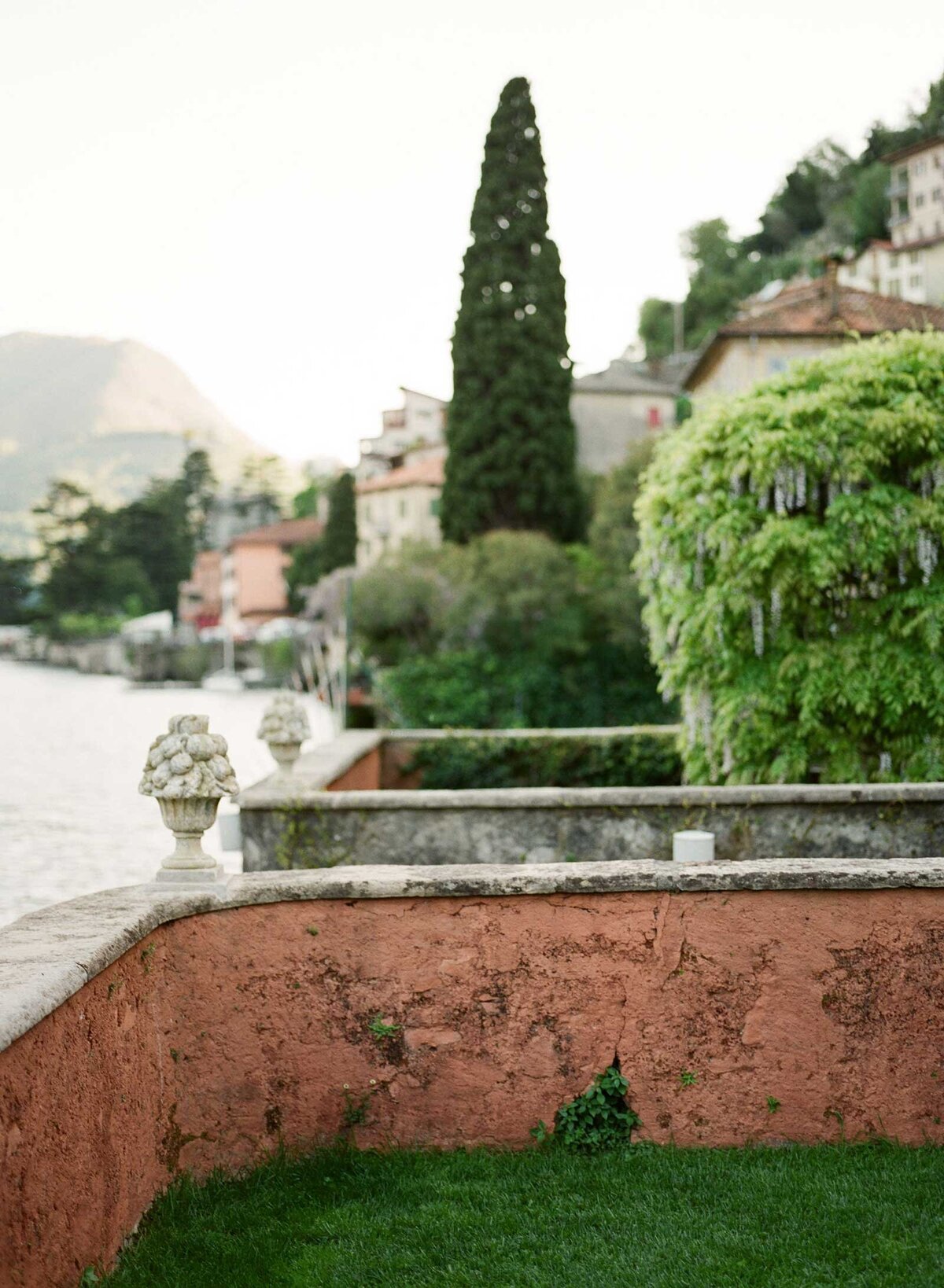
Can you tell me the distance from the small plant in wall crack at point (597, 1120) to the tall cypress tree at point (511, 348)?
28834 millimetres

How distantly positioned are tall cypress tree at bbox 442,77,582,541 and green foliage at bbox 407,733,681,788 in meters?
21.5

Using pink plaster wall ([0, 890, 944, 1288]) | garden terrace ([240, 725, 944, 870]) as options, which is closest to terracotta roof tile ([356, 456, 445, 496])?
garden terrace ([240, 725, 944, 870])

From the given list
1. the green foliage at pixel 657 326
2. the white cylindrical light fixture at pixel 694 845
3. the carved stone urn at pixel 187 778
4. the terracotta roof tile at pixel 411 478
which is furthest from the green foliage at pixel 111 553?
the carved stone urn at pixel 187 778

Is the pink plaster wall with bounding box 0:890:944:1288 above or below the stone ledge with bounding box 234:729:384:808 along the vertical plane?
below

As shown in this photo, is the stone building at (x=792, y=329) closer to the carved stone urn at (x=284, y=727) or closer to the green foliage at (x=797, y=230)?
the carved stone urn at (x=284, y=727)

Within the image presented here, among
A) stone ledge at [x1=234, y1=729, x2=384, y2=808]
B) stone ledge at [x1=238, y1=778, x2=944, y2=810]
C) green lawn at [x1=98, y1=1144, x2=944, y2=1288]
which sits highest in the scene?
stone ledge at [x1=234, y1=729, x2=384, y2=808]

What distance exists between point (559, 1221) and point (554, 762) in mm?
7739

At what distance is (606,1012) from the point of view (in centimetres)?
449

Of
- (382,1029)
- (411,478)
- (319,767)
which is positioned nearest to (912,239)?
(411,478)

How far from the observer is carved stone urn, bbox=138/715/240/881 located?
4660 millimetres

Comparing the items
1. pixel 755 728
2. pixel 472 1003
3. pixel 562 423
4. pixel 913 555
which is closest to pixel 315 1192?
pixel 472 1003

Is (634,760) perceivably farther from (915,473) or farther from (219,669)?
(219,669)

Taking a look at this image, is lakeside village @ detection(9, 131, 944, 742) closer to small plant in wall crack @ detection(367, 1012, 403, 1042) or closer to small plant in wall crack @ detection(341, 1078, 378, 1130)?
small plant in wall crack @ detection(367, 1012, 403, 1042)

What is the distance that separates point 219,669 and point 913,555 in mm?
73568
